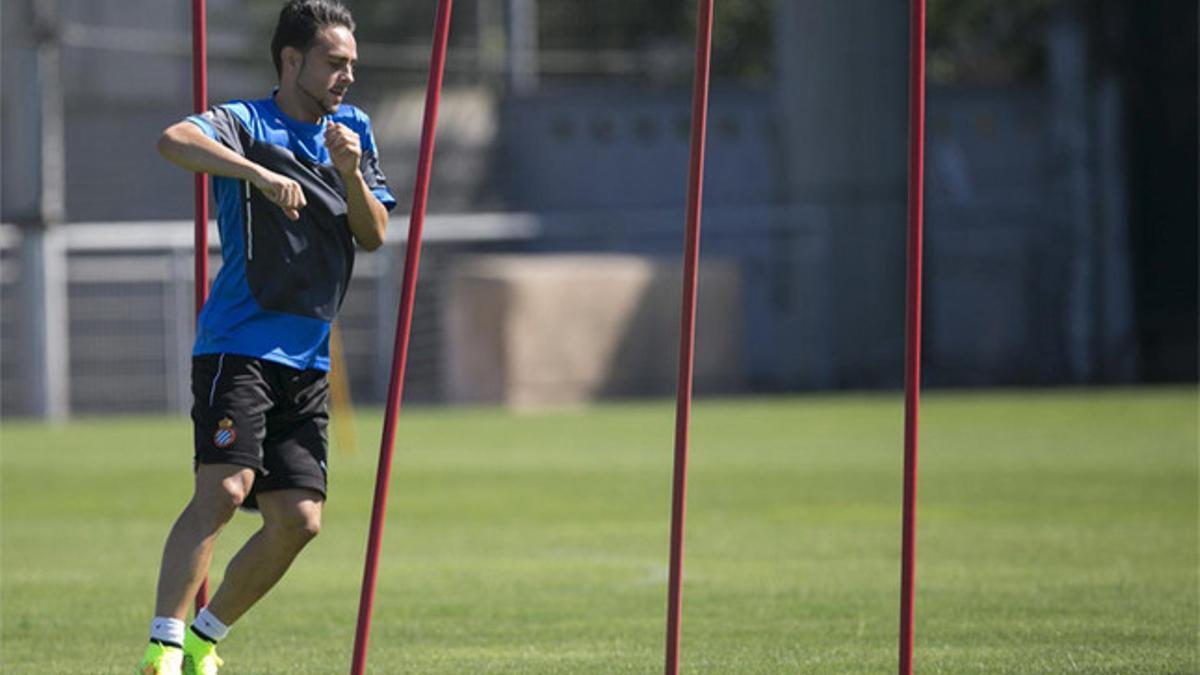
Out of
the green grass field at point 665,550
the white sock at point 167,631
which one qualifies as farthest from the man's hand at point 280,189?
the green grass field at point 665,550

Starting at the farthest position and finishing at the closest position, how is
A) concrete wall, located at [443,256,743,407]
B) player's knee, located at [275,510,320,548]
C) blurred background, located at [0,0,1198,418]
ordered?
blurred background, located at [0,0,1198,418]
concrete wall, located at [443,256,743,407]
player's knee, located at [275,510,320,548]

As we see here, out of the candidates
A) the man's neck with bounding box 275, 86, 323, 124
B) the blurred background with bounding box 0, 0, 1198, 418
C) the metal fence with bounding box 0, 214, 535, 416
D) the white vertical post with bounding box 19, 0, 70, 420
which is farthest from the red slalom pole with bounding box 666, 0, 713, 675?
the metal fence with bounding box 0, 214, 535, 416

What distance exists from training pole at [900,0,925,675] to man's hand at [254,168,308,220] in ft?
5.46

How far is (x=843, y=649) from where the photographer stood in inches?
357

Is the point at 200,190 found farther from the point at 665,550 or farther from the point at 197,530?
the point at 665,550

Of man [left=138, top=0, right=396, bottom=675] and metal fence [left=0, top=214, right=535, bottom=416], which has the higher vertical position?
man [left=138, top=0, right=396, bottom=675]

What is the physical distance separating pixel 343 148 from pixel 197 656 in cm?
155

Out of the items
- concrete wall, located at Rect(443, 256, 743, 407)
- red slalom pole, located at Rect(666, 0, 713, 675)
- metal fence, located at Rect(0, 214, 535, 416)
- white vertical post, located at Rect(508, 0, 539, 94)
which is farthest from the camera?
white vertical post, located at Rect(508, 0, 539, 94)

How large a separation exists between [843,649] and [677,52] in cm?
4002

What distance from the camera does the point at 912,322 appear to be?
7062mm

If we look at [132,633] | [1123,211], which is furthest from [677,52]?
[132,633]

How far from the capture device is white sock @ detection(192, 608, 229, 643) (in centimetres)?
742

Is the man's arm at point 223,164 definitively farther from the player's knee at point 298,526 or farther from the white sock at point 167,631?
the white sock at point 167,631

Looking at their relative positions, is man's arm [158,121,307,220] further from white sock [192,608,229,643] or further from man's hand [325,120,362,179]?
white sock [192,608,229,643]
